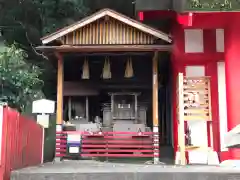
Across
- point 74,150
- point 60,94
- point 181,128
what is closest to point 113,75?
point 60,94

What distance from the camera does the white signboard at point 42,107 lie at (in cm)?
1334

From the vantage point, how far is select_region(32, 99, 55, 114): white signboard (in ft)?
43.8

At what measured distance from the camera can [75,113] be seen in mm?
14023

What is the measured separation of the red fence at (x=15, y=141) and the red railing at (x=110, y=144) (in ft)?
5.17

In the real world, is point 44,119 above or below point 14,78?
below

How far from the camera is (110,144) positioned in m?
12.0

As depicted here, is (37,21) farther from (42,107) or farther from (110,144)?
(110,144)

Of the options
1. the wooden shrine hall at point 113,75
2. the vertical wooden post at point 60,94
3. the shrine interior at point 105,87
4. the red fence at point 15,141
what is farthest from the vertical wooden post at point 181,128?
the red fence at point 15,141

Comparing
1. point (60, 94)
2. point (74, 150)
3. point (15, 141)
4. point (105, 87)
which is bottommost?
point (74, 150)

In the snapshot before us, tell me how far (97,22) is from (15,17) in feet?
22.8

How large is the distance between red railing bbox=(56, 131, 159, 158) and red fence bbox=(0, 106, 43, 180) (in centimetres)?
158

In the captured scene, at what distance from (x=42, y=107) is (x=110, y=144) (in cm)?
291

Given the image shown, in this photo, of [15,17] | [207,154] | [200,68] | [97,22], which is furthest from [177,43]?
[15,17]

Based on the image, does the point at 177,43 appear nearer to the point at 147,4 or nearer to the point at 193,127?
the point at 147,4
